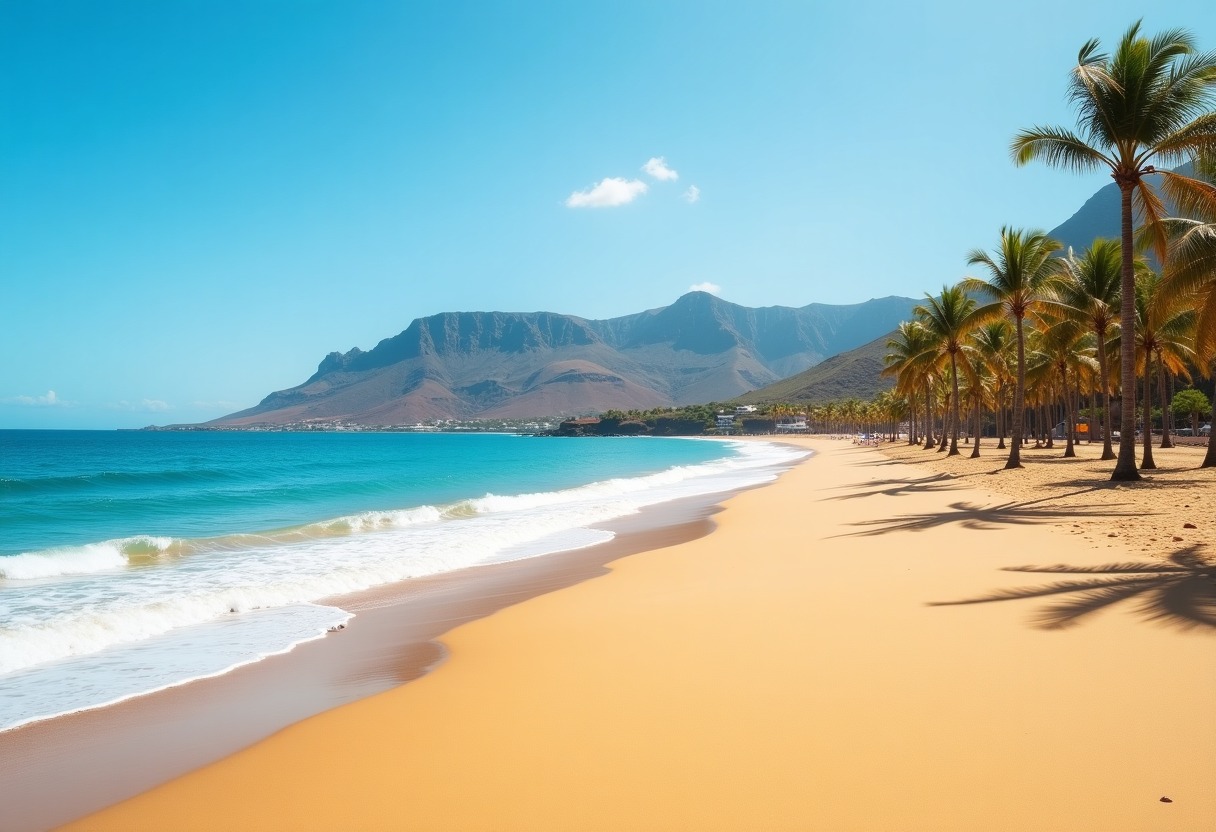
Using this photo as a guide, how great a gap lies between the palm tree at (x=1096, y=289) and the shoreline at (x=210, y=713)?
86.7ft

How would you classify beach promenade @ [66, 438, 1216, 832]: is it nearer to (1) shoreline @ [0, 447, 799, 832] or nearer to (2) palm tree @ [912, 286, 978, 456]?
(1) shoreline @ [0, 447, 799, 832]

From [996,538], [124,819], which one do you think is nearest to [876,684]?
[124,819]

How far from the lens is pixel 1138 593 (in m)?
6.84

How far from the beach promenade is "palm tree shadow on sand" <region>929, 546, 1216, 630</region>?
44mm

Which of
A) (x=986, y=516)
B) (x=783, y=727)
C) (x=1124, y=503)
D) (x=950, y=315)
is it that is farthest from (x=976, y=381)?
(x=783, y=727)

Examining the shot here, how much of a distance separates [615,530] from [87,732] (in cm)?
1260

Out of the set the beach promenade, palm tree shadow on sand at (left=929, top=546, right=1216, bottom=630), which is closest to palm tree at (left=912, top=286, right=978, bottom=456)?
palm tree shadow on sand at (left=929, top=546, right=1216, bottom=630)

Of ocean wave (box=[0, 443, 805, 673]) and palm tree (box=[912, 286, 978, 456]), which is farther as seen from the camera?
palm tree (box=[912, 286, 978, 456])

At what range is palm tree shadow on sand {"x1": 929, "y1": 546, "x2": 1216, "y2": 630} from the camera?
6035mm

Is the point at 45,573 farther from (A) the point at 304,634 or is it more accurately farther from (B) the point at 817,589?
(B) the point at 817,589

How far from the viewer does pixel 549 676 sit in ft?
19.1

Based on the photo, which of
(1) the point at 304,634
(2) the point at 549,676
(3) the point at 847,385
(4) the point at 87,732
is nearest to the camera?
(4) the point at 87,732

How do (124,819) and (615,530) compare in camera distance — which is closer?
(124,819)

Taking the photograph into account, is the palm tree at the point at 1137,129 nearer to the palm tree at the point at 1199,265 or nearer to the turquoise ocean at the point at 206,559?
the palm tree at the point at 1199,265
